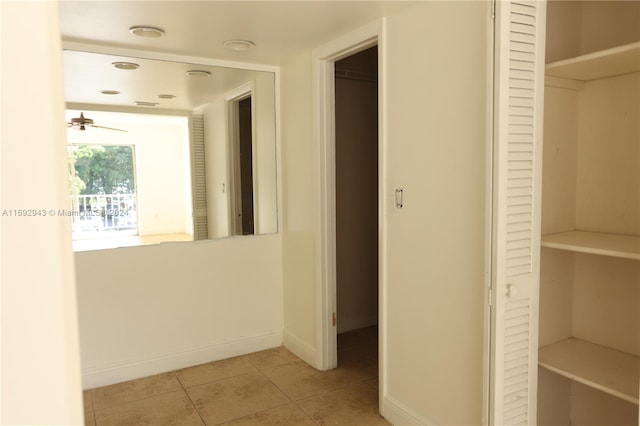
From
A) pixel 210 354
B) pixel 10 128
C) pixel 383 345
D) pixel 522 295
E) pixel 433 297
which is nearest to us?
pixel 10 128

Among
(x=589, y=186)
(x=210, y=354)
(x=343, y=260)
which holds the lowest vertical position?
(x=210, y=354)

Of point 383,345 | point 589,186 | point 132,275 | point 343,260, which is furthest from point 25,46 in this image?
point 343,260

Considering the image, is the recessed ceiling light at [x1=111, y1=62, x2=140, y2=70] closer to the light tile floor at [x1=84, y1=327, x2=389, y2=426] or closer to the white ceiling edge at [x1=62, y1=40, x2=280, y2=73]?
the white ceiling edge at [x1=62, y1=40, x2=280, y2=73]

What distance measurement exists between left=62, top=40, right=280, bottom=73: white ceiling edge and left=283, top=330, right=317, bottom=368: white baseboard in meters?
2.08

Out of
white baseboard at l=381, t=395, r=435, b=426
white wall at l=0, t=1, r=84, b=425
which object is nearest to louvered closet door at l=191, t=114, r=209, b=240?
white baseboard at l=381, t=395, r=435, b=426

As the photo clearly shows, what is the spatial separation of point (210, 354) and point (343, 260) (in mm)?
1384

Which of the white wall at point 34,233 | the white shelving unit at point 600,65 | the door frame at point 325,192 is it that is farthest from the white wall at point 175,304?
the white wall at point 34,233

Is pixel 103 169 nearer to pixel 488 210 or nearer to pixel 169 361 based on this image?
pixel 169 361

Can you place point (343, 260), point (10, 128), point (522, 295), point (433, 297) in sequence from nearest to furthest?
point (10, 128)
point (522, 295)
point (433, 297)
point (343, 260)

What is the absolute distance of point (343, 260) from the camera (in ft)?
13.7

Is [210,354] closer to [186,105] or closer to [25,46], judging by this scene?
[186,105]

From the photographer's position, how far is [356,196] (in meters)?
4.19

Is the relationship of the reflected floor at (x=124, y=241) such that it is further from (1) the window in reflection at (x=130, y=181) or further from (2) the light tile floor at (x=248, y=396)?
(2) the light tile floor at (x=248, y=396)

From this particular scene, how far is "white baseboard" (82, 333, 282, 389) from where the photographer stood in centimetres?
311
